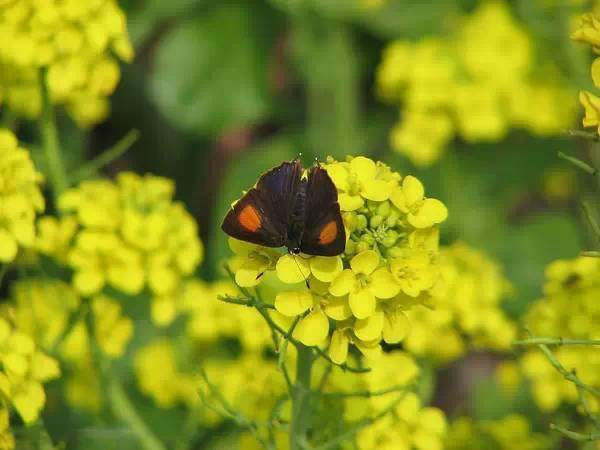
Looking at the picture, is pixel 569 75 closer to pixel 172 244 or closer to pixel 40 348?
pixel 172 244

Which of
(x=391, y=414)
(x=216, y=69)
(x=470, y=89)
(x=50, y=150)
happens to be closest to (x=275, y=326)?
(x=391, y=414)

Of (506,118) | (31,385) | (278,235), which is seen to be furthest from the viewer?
(506,118)

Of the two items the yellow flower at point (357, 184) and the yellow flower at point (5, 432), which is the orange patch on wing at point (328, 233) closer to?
the yellow flower at point (357, 184)

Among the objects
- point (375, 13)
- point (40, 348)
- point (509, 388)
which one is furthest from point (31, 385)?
point (375, 13)

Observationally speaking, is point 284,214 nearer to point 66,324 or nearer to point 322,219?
point 322,219

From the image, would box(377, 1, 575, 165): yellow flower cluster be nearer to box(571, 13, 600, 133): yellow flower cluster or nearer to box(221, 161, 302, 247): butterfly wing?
box(571, 13, 600, 133): yellow flower cluster

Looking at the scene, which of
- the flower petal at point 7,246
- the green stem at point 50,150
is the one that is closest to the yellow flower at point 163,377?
the green stem at point 50,150
